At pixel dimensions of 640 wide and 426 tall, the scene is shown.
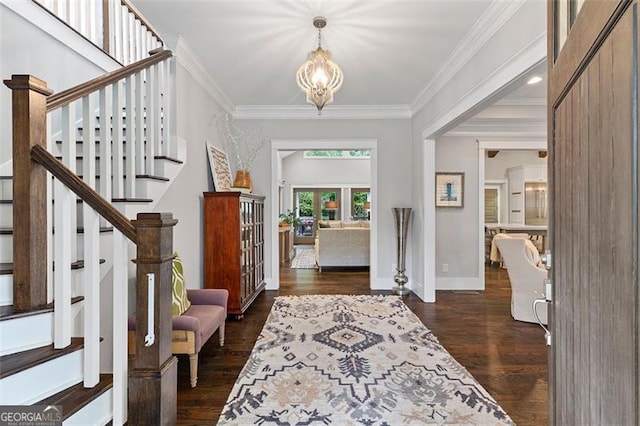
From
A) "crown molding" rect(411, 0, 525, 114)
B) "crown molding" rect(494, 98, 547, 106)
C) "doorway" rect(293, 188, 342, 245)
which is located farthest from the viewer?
"doorway" rect(293, 188, 342, 245)

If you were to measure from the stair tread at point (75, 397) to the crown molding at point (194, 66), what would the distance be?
112 inches

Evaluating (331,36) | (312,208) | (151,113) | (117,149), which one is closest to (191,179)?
(151,113)

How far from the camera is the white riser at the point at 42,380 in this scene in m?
1.17

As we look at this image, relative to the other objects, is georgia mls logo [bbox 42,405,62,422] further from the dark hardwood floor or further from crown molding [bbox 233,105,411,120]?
crown molding [bbox 233,105,411,120]

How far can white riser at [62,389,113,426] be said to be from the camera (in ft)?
3.91

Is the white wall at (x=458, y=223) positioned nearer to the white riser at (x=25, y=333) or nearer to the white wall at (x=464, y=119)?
the white wall at (x=464, y=119)

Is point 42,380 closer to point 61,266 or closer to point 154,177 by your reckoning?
point 61,266

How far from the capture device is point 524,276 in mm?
3480

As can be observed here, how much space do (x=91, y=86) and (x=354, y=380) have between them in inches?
97.2

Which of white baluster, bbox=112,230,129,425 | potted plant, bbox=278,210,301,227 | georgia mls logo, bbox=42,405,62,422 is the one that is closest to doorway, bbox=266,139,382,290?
white baluster, bbox=112,230,129,425

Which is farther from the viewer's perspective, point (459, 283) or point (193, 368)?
point (459, 283)

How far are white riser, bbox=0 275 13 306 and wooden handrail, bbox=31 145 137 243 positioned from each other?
0.57m

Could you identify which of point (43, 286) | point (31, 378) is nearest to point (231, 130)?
point (43, 286)

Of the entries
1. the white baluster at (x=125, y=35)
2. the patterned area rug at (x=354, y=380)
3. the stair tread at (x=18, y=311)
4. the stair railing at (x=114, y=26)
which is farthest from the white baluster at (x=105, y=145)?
the patterned area rug at (x=354, y=380)
